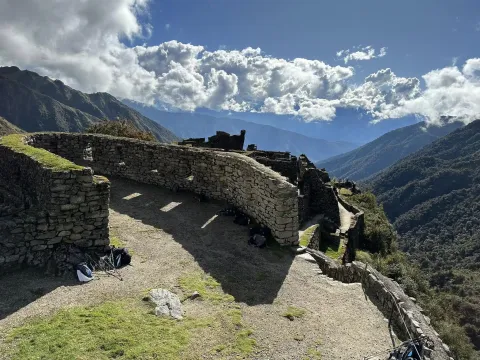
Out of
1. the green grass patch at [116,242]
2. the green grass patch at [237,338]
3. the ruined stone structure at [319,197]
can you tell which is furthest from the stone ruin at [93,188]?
the ruined stone structure at [319,197]

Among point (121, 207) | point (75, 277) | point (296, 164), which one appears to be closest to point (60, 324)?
point (75, 277)

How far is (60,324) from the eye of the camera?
26.9 feet

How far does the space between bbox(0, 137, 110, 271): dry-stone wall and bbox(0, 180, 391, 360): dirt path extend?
63 cm

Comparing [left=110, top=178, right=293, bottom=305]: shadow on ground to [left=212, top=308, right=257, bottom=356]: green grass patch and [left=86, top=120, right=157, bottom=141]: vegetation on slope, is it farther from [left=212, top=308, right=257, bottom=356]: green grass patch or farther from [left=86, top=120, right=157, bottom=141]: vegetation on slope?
[left=86, top=120, right=157, bottom=141]: vegetation on slope

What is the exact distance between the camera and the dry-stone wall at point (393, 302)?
8.95m

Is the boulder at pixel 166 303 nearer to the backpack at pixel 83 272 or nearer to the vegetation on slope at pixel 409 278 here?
the backpack at pixel 83 272

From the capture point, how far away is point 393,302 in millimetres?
10242

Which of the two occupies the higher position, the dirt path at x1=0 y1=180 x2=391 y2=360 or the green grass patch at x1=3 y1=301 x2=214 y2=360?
the dirt path at x1=0 y1=180 x2=391 y2=360

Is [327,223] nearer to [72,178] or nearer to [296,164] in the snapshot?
[296,164]

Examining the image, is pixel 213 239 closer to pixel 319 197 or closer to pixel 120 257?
pixel 120 257

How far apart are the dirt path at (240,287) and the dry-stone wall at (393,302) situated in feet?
1.14

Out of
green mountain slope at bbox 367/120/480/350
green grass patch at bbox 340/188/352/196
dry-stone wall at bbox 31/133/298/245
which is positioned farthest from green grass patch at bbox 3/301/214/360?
green mountain slope at bbox 367/120/480/350

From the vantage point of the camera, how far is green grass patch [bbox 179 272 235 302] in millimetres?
10242

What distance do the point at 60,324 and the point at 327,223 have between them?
2375 cm
